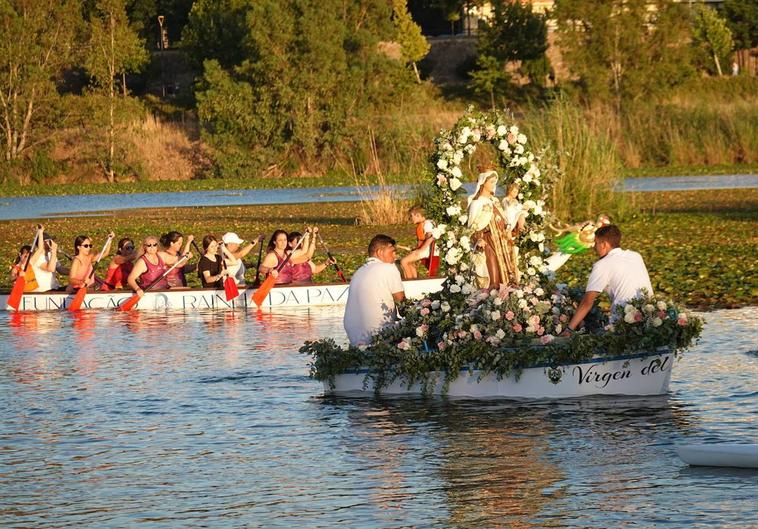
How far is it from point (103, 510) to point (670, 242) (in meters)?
21.0

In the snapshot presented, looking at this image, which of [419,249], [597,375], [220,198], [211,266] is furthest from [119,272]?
[220,198]

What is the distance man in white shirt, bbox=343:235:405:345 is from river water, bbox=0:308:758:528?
803 millimetres

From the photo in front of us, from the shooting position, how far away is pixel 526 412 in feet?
48.2

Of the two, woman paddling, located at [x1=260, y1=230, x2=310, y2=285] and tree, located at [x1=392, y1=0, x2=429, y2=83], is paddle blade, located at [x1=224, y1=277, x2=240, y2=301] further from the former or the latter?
tree, located at [x1=392, y1=0, x2=429, y2=83]

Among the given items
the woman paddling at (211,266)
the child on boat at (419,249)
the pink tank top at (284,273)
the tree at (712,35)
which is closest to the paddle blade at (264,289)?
the pink tank top at (284,273)

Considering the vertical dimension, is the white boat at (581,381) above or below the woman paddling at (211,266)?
below

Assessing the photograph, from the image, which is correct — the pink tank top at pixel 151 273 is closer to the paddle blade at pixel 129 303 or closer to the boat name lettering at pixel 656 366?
the paddle blade at pixel 129 303

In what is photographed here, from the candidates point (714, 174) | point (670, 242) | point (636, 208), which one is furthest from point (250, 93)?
point (670, 242)

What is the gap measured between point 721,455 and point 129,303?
571 inches

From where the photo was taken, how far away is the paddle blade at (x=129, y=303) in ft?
81.5

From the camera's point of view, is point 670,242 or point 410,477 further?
point 670,242

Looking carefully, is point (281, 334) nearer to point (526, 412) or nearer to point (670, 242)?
point (526, 412)

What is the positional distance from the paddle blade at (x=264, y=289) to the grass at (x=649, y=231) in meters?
2.79

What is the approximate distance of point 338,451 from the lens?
1353cm
